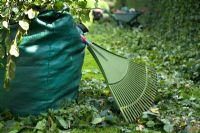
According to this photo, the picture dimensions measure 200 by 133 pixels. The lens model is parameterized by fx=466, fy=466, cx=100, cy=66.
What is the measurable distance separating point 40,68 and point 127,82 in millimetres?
1012

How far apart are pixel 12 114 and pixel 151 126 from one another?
125 cm

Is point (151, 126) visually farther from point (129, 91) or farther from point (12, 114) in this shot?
point (12, 114)

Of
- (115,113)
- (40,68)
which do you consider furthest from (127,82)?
(40,68)

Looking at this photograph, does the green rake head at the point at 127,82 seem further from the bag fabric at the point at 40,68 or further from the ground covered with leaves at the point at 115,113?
the bag fabric at the point at 40,68

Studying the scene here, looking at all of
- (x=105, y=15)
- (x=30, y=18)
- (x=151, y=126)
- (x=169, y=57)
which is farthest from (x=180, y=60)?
(x=105, y=15)

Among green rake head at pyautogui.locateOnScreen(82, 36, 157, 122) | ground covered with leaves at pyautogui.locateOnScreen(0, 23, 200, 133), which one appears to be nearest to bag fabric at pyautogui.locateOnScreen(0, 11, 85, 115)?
ground covered with leaves at pyautogui.locateOnScreen(0, 23, 200, 133)

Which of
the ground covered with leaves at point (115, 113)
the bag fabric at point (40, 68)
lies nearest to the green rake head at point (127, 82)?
the ground covered with leaves at point (115, 113)

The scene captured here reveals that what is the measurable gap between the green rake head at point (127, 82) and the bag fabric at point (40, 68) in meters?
0.36

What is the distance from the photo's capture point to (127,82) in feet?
15.6

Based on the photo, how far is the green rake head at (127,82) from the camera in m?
4.32

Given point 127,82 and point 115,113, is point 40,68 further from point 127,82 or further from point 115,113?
point 127,82

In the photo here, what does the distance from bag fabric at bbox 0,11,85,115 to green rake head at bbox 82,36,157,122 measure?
14.4 inches

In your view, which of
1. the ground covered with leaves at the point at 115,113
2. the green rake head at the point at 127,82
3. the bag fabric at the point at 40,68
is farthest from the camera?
the green rake head at the point at 127,82

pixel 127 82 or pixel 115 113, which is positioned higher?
pixel 127 82
